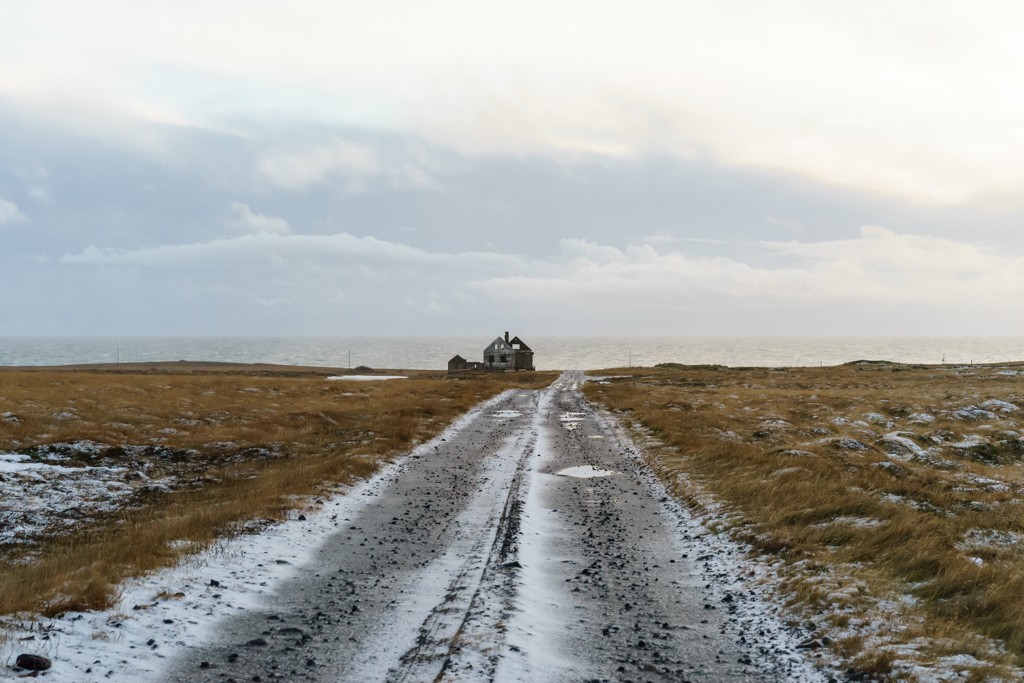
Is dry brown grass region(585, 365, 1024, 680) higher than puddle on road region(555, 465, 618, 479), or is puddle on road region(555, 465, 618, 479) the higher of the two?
dry brown grass region(585, 365, 1024, 680)

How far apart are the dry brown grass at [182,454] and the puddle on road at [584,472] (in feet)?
23.3

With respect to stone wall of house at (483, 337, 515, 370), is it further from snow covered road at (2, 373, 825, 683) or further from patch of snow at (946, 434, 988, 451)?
snow covered road at (2, 373, 825, 683)

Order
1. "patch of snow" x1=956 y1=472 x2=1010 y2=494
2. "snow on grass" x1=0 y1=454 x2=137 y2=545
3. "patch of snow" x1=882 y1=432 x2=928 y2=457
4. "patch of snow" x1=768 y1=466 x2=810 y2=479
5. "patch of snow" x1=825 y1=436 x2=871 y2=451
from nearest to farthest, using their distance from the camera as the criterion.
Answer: "snow on grass" x1=0 y1=454 x2=137 y2=545 → "patch of snow" x1=768 y1=466 x2=810 y2=479 → "patch of snow" x1=956 y1=472 x2=1010 y2=494 → "patch of snow" x1=825 y1=436 x2=871 y2=451 → "patch of snow" x1=882 y1=432 x2=928 y2=457

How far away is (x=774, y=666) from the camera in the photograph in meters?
8.16

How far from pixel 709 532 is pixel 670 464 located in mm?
8592

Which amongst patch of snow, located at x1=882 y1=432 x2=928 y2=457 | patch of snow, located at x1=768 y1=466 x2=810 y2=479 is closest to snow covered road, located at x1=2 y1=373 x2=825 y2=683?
patch of snow, located at x1=768 y1=466 x2=810 y2=479

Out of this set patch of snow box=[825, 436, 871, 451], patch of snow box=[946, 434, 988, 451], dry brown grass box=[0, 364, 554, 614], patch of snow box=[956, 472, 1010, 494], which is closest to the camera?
dry brown grass box=[0, 364, 554, 614]

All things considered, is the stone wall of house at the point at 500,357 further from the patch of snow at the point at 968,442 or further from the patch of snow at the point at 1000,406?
the patch of snow at the point at 968,442

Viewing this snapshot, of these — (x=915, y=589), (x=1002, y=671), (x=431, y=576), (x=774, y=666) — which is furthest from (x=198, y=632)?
(x=915, y=589)

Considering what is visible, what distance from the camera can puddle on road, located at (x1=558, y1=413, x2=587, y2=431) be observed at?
115ft

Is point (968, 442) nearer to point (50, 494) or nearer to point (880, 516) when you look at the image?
point (880, 516)

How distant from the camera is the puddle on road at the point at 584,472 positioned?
836 inches

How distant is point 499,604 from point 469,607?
49 centimetres

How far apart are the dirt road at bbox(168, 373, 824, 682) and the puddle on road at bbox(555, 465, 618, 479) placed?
2344 mm
